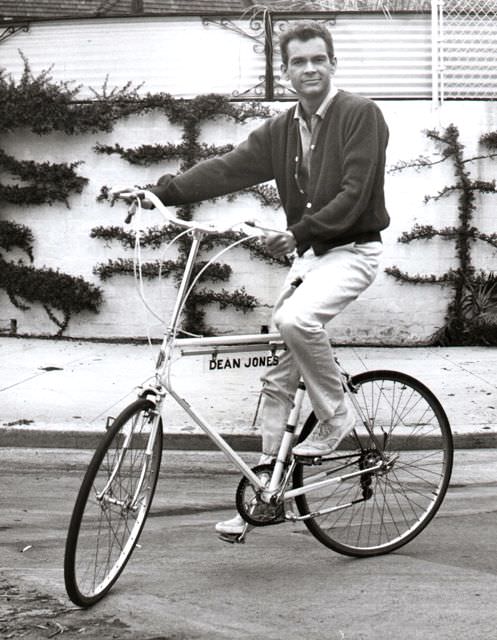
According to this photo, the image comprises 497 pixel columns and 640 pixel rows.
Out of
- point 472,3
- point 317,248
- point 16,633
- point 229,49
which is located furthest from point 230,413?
point 472,3

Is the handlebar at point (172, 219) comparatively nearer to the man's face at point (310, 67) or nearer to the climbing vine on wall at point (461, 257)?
the man's face at point (310, 67)

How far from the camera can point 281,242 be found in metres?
4.30

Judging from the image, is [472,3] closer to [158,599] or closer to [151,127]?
[151,127]

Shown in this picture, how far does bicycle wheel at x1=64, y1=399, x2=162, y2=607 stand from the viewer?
3.99 m

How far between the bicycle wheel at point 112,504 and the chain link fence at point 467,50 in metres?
7.80

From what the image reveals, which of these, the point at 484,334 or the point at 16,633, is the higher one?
the point at 16,633

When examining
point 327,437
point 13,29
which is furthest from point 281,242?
point 13,29

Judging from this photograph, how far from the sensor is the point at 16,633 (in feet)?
12.7

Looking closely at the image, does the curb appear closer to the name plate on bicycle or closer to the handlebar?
the name plate on bicycle

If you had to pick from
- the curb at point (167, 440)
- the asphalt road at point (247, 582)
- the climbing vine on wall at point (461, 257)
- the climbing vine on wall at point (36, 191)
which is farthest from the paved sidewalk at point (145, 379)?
the asphalt road at point (247, 582)

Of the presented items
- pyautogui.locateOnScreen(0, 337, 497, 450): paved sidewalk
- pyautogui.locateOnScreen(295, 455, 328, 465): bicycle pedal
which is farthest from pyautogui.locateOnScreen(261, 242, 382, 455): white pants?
pyautogui.locateOnScreen(0, 337, 497, 450): paved sidewalk

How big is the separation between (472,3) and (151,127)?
10.9 ft

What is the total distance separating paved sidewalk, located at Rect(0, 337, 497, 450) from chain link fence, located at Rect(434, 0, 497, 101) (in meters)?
2.54

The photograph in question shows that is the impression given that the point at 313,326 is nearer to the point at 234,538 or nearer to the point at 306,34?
the point at 234,538
